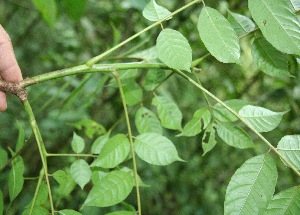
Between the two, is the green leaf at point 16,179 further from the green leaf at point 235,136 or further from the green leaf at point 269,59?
the green leaf at point 269,59

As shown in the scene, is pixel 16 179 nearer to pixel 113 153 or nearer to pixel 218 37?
pixel 113 153

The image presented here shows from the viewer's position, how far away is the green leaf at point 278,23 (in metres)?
0.91

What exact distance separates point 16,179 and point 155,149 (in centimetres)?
44

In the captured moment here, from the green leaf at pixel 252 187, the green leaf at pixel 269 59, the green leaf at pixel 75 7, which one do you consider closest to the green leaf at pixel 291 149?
the green leaf at pixel 252 187

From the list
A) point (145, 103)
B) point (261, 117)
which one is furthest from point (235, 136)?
point (145, 103)

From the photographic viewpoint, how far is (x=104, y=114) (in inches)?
133

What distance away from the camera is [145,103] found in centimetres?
250

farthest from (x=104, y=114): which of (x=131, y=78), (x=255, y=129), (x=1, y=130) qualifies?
(x=255, y=129)

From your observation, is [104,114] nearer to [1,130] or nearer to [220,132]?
[1,130]

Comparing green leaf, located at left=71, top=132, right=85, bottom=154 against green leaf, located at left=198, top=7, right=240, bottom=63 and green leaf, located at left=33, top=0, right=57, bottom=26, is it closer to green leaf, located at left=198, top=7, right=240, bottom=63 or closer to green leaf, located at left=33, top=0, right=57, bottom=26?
green leaf, located at left=33, top=0, right=57, bottom=26

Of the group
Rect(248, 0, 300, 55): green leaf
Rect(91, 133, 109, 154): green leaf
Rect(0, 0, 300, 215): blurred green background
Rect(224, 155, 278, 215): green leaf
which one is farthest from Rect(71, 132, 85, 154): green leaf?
Rect(0, 0, 300, 215): blurred green background

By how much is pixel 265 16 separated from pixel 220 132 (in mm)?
358

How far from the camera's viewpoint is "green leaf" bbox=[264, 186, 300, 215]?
88cm

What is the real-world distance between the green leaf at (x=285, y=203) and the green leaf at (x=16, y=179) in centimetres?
71
